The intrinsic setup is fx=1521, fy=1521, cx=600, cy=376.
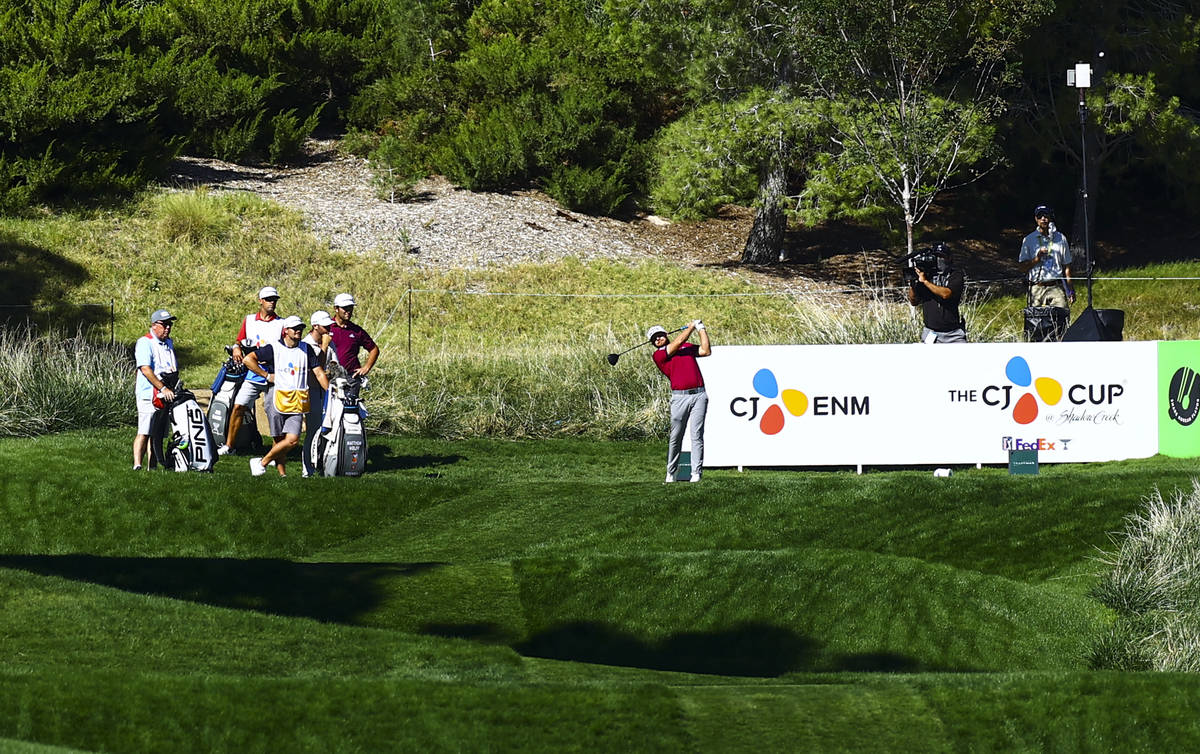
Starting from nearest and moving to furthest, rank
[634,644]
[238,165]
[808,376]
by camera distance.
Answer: [634,644], [808,376], [238,165]

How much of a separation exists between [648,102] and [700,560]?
26.4m

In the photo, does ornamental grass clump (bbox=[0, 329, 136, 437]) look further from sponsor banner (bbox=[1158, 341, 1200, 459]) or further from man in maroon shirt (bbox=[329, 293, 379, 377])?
sponsor banner (bbox=[1158, 341, 1200, 459])

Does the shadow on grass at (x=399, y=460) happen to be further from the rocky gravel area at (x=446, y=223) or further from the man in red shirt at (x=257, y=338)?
the rocky gravel area at (x=446, y=223)

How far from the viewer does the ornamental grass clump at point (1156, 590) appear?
9.01 metres

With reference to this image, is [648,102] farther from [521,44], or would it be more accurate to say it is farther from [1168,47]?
[1168,47]

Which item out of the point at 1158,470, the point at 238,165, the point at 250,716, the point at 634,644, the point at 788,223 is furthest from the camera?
the point at 788,223

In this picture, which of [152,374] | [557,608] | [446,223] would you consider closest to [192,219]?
[446,223]

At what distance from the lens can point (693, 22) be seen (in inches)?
1213

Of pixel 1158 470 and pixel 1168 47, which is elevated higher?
pixel 1168 47

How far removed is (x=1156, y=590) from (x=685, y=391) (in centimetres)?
540

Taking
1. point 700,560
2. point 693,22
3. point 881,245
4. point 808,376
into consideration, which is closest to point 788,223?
point 881,245

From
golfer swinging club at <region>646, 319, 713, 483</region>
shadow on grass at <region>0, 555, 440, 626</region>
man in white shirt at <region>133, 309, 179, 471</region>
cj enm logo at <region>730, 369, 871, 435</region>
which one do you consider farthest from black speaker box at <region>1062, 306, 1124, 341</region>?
man in white shirt at <region>133, 309, 179, 471</region>

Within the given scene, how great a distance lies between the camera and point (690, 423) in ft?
46.9

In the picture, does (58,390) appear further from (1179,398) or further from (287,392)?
(1179,398)
